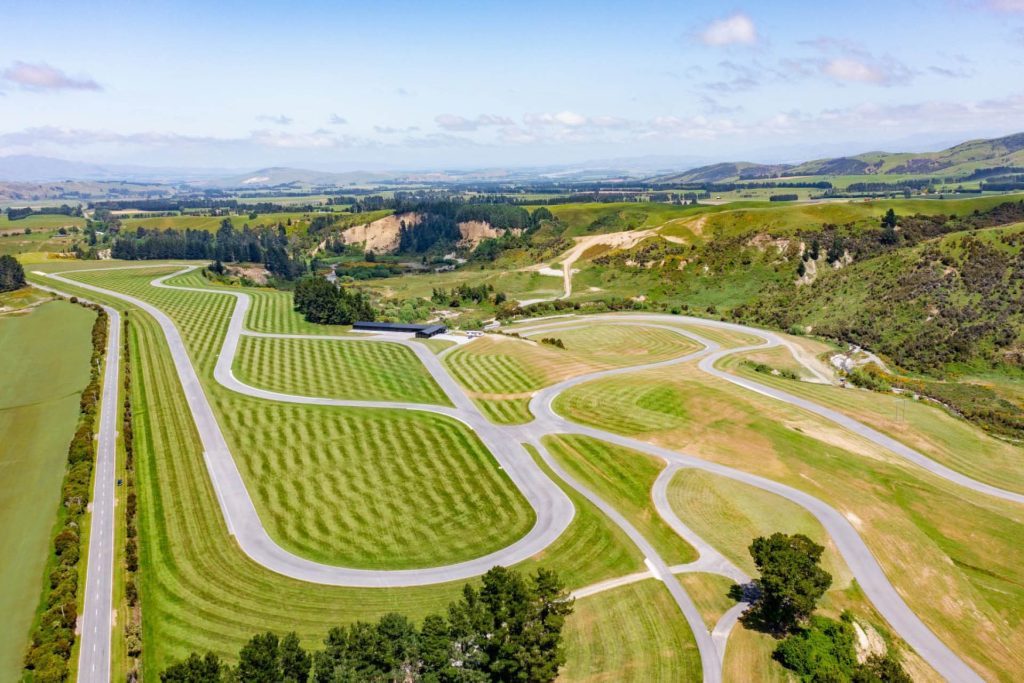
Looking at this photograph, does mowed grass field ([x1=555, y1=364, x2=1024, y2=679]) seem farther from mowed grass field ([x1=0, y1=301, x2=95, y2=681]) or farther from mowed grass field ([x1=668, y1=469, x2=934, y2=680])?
mowed grass field ([x1=0, y1=301, x2=95, y2=681])

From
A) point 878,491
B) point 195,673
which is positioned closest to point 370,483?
point 195,673

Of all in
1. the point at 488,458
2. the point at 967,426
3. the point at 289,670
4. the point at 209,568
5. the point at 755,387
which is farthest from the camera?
the point at 755,387

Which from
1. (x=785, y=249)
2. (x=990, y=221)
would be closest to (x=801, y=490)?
(x=785, y=249)

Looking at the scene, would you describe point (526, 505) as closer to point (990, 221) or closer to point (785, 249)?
point (785, 249)

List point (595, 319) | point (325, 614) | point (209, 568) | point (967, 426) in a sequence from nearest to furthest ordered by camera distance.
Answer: point (325, 614) → point (209, 568) → point (967, 426) → point (595, 319)

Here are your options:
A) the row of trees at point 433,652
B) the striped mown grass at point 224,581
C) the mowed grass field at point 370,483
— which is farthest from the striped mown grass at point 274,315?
the row of trees at point 433,652

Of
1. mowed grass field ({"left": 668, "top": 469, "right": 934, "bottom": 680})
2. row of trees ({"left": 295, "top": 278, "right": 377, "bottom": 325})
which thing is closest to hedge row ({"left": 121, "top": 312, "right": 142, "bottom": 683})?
mowed grass field ({"left": 668, "top": 469, "right": 934, "bottom": 680})

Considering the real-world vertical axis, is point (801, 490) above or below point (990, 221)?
below
